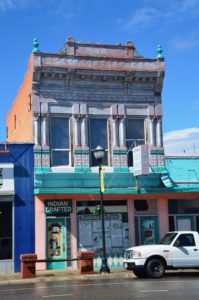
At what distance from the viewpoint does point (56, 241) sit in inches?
927

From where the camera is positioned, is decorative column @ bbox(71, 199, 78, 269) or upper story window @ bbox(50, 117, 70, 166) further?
upper story window @ bbox(50, 117, 70, 166)

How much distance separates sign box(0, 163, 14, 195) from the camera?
23172 millimetres

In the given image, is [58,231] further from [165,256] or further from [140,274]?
[165,256]

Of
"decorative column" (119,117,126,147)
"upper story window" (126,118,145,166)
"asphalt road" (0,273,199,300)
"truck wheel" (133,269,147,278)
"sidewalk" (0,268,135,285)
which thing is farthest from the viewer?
"upper story window" (126,118,145,166)

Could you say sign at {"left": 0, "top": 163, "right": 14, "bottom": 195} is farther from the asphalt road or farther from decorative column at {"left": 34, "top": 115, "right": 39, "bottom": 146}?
the asphalt road

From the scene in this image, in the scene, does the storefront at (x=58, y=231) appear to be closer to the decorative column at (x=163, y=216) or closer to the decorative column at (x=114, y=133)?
the decorative column at (x=114, y=133)

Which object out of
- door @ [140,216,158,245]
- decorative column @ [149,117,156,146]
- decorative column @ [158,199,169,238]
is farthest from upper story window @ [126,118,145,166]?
door @ [140,216,158,245]

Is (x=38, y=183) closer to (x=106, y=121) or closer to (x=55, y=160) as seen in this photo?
(x=55, y=160)

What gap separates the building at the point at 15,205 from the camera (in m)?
23.0

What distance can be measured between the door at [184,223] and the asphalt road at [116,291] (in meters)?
7.93

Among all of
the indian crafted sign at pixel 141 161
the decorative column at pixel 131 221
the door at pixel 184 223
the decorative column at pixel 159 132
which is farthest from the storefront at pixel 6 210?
the door at pixel 184 223

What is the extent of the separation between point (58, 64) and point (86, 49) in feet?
5.99

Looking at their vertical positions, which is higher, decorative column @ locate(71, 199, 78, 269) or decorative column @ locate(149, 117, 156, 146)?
decorative column @ locate(149, 117, 156, 146)

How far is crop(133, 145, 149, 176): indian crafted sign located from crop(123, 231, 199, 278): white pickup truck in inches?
167
